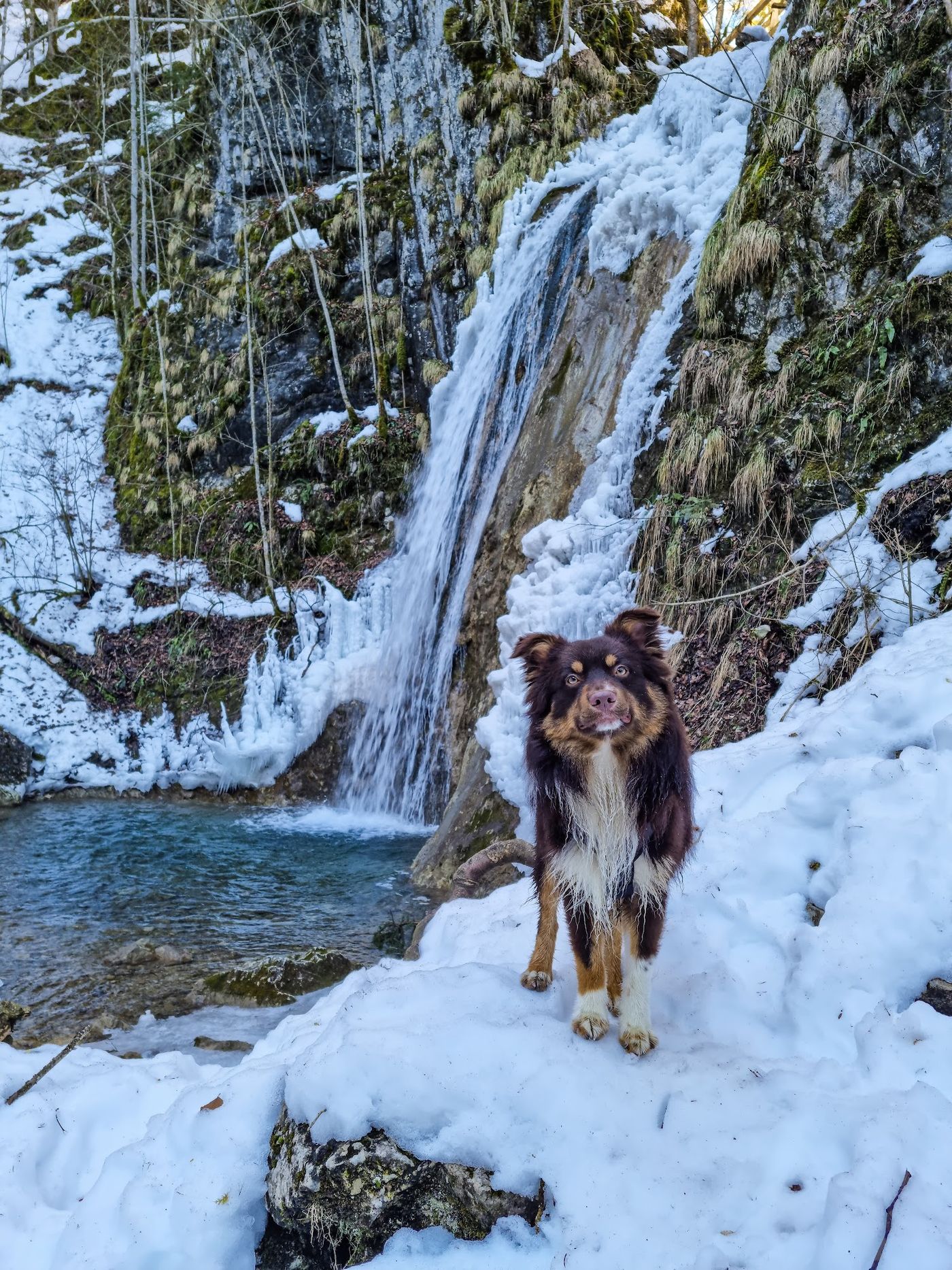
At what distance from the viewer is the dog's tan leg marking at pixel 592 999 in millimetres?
2295

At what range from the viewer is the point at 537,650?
2.61 metres

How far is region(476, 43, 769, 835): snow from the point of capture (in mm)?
6078

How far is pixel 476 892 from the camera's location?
177 inches

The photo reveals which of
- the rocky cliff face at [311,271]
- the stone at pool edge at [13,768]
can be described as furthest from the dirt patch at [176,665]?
the stone at pool edge at [13,768]

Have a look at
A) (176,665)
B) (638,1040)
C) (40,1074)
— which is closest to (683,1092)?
(638,1040)

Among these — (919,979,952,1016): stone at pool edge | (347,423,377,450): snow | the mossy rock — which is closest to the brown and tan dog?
(919,979,952,1016): stone at pool edge

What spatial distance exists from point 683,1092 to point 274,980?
9.90 ft

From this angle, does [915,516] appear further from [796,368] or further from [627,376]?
[627,376]

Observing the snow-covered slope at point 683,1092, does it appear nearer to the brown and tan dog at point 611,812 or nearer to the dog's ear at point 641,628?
the brown and tan dog at point 611,812

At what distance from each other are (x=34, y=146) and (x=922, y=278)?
87.5ft

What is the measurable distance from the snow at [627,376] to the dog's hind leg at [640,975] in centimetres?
250

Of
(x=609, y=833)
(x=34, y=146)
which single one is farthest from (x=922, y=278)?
(x=34, y=146)

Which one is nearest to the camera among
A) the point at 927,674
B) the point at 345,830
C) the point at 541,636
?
the point at 541,636

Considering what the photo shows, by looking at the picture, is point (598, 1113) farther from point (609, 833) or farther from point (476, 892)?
point (476, 892)
